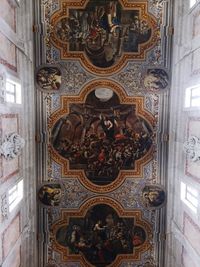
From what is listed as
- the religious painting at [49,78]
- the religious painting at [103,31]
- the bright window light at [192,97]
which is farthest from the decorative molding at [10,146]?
the bright window light at [192,97]

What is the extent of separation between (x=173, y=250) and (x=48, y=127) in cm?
792

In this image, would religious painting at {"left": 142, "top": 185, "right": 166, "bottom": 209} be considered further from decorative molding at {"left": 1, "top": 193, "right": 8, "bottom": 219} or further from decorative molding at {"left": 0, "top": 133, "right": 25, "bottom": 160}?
decorative molding at {"left": 1, "top": 193, "right": 8, "bottom": 219}

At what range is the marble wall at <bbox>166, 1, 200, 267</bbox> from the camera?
1355 cm

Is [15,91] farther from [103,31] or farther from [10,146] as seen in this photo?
[103,31]

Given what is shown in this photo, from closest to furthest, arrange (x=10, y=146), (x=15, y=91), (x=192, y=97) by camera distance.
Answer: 1. (x=10, y=146)
2. (x=15, y=91)
3. (x=192, y=97)

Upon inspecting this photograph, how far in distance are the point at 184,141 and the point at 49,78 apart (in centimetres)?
658

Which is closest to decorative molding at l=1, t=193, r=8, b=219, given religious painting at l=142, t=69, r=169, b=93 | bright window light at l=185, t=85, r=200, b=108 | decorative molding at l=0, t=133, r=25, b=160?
decorative molding at l=0, t=133, r=25, b=160

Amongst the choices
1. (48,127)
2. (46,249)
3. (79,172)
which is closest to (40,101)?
(48,127)

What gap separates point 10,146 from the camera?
12516 millimetres

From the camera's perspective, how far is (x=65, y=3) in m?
15.6

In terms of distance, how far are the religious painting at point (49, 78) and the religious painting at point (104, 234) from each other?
19.7 ft

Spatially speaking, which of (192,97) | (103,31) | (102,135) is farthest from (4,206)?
(103,31)

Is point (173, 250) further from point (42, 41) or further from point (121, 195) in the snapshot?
point (42, 41)

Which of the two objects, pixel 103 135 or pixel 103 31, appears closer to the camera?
pixel 103 31
